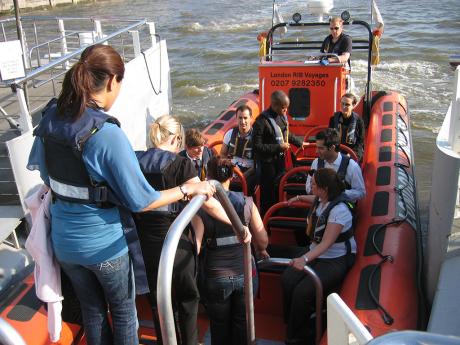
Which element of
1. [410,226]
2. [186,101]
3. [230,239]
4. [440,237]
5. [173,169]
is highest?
[173,169]

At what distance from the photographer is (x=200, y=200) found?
187 centimetres

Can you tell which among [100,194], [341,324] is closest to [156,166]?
[100,194]

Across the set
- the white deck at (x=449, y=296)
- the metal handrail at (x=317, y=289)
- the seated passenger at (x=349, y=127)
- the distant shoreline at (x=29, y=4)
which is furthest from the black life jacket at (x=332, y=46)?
the distant shoreline at (x=29, y=4)

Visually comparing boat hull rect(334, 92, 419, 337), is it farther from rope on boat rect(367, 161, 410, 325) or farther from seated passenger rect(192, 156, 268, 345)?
seated passenger rect(192, 156, 268, 345)

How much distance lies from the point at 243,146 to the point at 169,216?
243 centimetres

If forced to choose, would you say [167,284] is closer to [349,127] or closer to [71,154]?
[71,154]

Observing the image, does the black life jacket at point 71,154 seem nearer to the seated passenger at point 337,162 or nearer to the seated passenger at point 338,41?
the seated passenger at point 337,162

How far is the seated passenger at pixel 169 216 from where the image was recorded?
233 cm

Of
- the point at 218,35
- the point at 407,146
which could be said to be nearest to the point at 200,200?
the point at 407,146

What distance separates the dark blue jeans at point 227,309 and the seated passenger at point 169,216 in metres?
0.11

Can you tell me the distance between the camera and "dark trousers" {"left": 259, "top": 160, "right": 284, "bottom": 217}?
179 inches

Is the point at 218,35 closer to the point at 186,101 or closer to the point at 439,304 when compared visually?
the point at 186,101

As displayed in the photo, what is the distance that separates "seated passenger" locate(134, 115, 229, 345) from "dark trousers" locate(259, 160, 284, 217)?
6.71 ft

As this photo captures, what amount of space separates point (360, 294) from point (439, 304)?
52 cm
